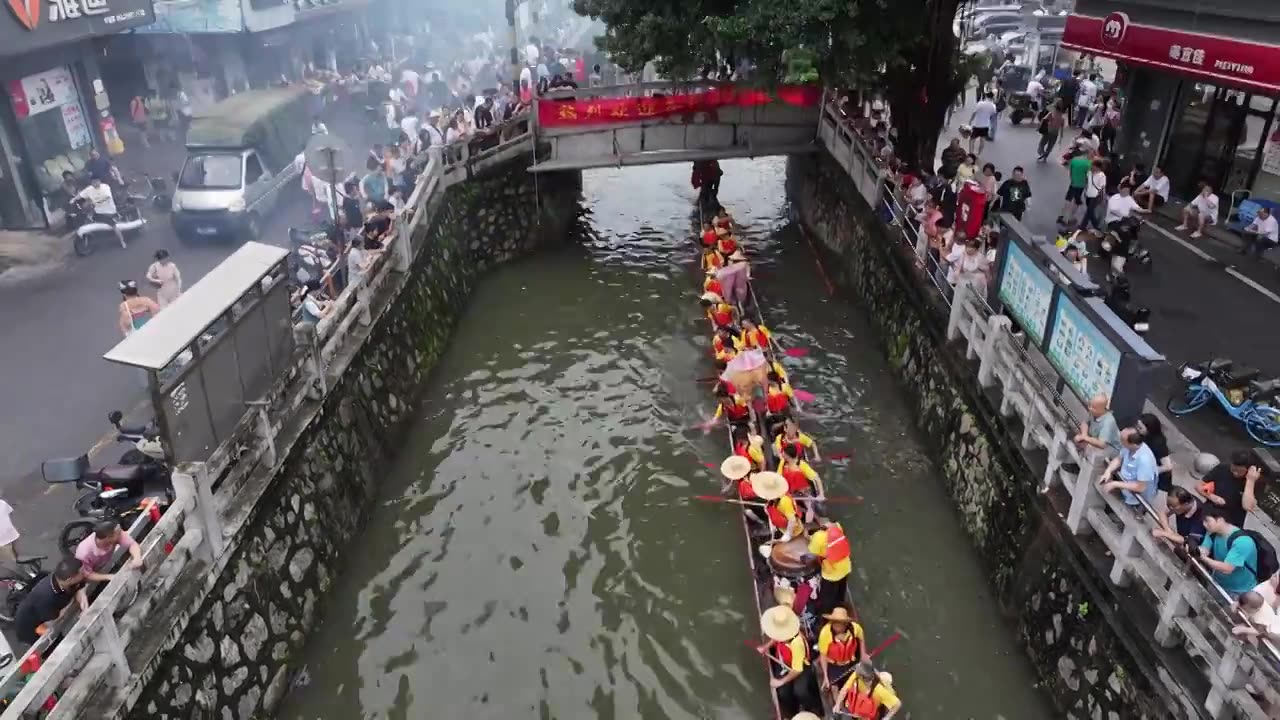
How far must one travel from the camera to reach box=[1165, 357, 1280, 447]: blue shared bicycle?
35.8 feet

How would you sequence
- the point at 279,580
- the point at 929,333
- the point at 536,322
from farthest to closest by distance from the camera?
the point at 536,322 < the point at 929,333 < the point at 279,580

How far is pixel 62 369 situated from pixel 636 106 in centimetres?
1354

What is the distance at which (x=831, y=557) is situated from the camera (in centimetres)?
995

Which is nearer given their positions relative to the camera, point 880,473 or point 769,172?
point 880,473

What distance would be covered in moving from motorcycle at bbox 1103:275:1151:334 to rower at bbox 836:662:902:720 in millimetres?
6647

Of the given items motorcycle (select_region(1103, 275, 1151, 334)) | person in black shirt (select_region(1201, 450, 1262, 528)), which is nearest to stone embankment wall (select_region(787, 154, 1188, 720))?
person in black shirt (select_region(1201, 450, 1262, 528))

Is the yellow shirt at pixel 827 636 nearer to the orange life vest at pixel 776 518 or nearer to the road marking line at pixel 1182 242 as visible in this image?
the orange life vest at pixel 776 518

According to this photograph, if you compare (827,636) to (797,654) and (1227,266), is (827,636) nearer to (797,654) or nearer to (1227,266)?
(797,654)

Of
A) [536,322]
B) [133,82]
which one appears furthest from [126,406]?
[133,82]

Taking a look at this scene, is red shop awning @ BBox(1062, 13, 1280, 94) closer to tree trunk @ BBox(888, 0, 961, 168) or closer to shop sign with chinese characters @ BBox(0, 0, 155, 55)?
tree trunk @ BBox(888, 0, 961, 168)

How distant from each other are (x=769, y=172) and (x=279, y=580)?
2397cm

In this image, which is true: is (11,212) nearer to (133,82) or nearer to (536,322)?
(133,82)

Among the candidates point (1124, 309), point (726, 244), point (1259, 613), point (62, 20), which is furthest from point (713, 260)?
point (62, 20)

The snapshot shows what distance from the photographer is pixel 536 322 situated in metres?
19.1
